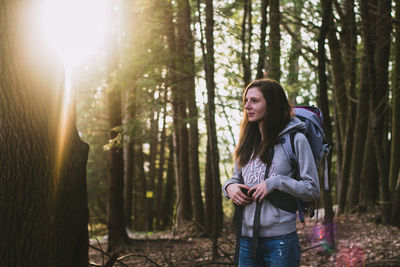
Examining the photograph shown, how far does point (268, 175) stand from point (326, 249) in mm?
4395

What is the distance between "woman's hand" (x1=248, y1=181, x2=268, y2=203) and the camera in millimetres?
2438

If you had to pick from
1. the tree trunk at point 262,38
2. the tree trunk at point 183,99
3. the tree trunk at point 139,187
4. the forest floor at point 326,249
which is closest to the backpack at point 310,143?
the forest floor at point 326,249

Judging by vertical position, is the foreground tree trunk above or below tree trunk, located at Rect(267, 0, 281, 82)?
below

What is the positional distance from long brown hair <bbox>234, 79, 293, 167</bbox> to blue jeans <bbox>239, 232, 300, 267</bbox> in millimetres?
513

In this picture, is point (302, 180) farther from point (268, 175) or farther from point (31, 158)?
point (31, 158)

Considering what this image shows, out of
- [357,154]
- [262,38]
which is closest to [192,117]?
[262,38]

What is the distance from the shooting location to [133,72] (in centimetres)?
814

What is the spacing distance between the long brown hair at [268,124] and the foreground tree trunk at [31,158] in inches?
70.0

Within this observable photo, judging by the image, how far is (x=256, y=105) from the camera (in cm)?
272

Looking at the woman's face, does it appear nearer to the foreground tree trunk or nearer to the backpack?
the backpack

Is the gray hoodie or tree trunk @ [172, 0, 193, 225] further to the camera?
tree trunk @ [172, 0, 193, 225]

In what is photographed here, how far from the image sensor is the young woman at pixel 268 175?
8.00 feet

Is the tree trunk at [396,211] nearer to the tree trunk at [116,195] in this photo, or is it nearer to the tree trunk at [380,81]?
the tree trunk at [380,81]

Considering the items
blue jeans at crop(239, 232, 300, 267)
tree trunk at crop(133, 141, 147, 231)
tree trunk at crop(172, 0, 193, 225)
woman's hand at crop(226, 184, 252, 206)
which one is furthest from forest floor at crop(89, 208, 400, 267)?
tree trunk at crop(133, 141, 147, 231)
